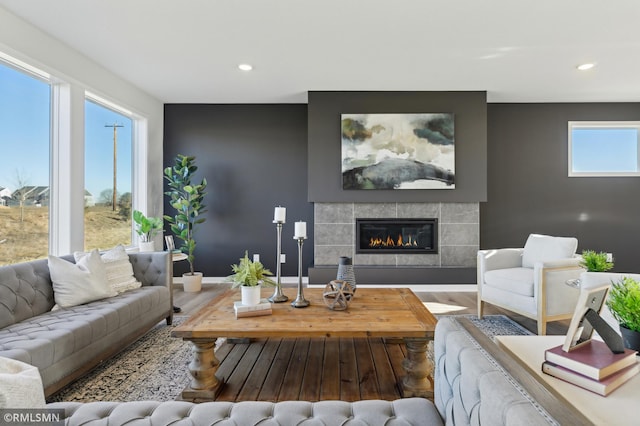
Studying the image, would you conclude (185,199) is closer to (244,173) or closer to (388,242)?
(244,173)

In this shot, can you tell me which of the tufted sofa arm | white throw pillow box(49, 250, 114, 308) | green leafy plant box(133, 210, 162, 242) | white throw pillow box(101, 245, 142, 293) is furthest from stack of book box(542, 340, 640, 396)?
green leafy plant box(133, 210, 162, 242)

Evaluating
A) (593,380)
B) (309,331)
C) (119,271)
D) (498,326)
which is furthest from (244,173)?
(593,380)

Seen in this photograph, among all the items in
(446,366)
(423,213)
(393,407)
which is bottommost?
(393,407)

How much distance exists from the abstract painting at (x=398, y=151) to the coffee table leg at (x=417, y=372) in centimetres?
303

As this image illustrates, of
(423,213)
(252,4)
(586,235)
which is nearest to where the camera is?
(252,4)

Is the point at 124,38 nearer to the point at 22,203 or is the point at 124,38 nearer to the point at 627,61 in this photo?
the point at 22,203

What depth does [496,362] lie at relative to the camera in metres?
0.94

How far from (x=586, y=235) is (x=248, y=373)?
540 centimetres

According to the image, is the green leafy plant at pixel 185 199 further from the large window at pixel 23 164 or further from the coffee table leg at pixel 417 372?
the coffee table leg at pixel 417 372

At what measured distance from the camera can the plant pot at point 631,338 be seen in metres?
1.22

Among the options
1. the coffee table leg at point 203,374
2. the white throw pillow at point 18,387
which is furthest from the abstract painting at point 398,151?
the white throw pillow at point 18,387

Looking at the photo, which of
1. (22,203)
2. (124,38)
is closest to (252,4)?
(124,38)

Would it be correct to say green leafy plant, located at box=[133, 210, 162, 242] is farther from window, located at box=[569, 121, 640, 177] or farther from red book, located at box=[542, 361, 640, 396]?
window, located at box=[569, 121, 640, 177]

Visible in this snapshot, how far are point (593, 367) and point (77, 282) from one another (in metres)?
3.07
